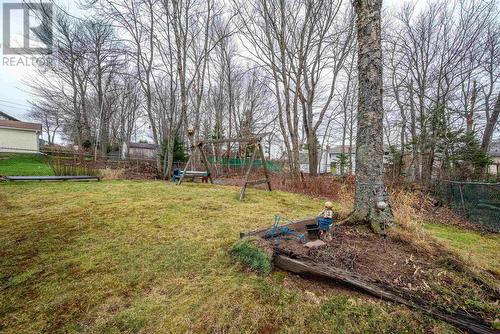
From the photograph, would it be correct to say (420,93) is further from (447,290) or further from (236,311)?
(236,311)

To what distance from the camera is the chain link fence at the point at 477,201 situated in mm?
5250

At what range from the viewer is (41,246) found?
2.21 m

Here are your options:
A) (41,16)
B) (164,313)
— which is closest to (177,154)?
(41,16)

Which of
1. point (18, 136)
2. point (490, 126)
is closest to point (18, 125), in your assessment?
point (18, 136)

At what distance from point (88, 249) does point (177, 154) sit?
49.2 feet

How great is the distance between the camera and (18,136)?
21.1 m

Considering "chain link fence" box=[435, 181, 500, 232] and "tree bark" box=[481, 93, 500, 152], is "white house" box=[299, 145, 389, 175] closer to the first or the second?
"tree bark" box=[481, 93, 500, 152]

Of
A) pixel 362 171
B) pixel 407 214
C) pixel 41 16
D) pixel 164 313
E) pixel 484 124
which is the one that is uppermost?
pixel 41 16

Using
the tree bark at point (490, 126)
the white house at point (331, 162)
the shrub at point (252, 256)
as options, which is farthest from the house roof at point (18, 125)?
the tree bark at point (490, 126)

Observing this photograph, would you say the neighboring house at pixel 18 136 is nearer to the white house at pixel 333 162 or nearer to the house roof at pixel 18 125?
the house roof at pixel 18 125

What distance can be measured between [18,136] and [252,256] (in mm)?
29296

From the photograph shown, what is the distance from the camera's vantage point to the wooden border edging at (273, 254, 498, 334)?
1.25 meters

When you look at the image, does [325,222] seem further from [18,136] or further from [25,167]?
[18,136]

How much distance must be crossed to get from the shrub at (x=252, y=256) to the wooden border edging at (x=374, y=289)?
0.29 feet
